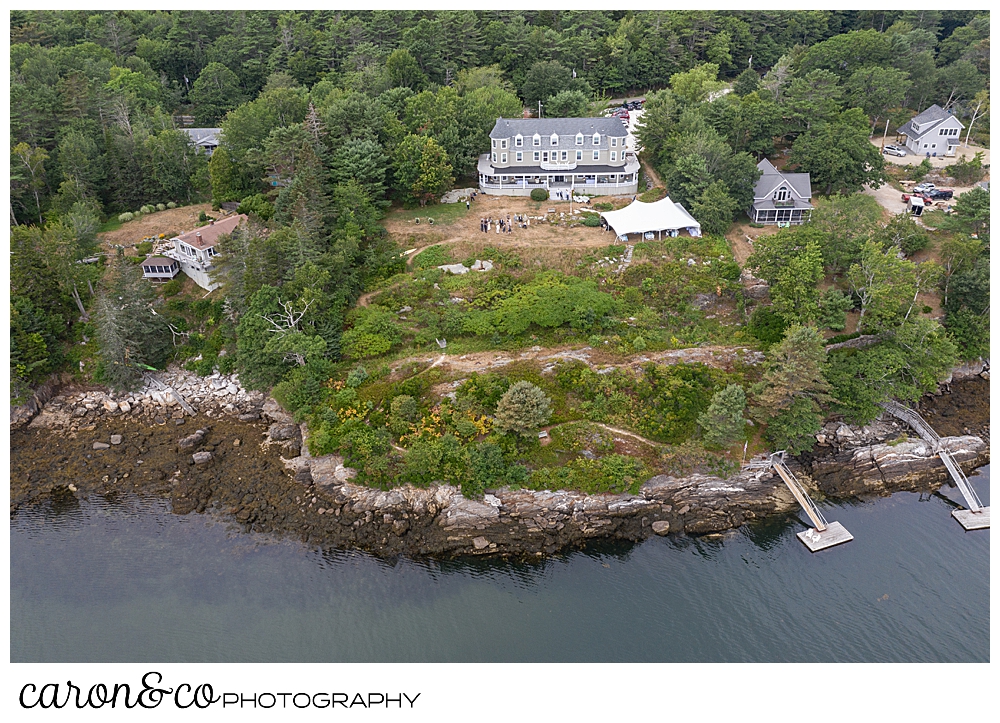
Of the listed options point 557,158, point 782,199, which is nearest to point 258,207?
point 557,158

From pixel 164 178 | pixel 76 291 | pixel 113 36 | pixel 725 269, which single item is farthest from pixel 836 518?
pixel 113 36

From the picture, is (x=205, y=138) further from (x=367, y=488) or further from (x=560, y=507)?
(x=560, y=507)

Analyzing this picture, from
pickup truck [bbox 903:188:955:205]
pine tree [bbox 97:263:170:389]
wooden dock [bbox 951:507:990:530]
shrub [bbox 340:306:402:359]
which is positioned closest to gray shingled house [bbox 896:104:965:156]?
pickup truck [bbox 903:188:955:205]

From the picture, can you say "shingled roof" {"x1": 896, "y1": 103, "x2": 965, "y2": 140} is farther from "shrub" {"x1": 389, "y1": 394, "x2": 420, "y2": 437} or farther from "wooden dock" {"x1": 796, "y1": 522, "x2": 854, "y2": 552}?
"shrub" {"x1": 389, "y1": 394, "x2": 420, "y2": 437}

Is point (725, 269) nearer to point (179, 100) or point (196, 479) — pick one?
point (196, 479)

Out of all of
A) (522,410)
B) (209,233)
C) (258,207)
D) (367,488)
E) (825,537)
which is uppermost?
(258,207)

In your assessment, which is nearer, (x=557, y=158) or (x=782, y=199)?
(x=782, y=199)

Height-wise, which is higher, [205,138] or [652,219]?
[205,138]
